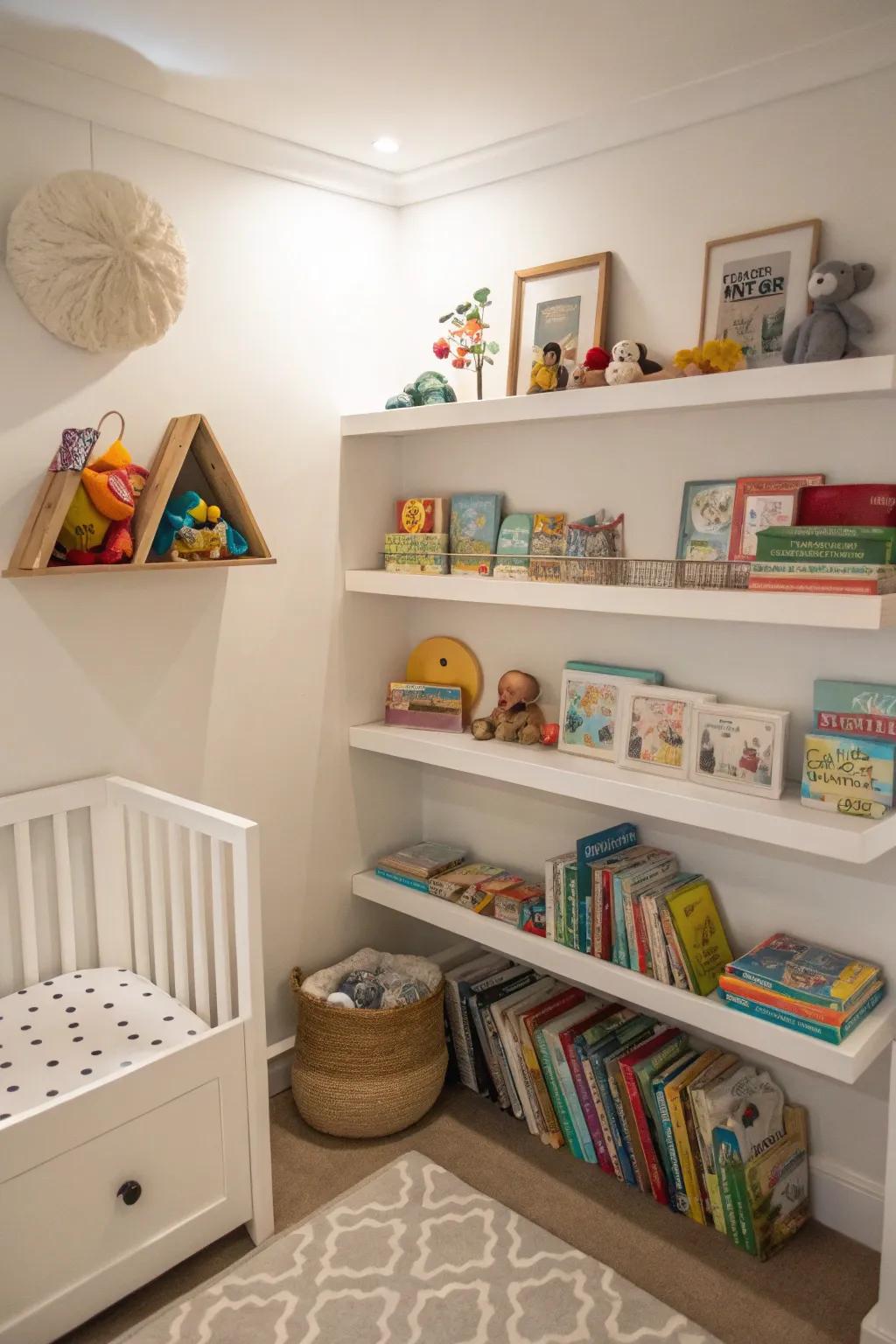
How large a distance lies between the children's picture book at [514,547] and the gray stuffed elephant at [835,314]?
814mm

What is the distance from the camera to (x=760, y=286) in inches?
83.8

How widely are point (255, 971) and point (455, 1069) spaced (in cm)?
97

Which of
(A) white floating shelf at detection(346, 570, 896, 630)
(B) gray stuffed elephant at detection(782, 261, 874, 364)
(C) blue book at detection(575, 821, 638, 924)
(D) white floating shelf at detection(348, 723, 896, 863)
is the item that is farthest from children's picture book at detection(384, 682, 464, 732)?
(B) gray stuffed elephant at detection(782, 261, 874, 364)

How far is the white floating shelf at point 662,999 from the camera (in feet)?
6.32

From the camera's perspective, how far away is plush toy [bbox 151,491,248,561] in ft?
7.38

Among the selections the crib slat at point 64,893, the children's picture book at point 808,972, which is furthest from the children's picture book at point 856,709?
the crib slat at point 64,893

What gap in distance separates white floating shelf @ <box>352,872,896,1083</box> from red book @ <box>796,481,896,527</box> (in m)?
0.97

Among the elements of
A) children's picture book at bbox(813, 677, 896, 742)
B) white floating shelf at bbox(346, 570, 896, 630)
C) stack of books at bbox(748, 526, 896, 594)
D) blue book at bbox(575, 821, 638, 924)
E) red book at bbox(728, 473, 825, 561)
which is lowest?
blue book at bbox(575, 821, 638, 924)

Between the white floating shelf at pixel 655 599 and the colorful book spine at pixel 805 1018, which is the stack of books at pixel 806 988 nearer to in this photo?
the colorful book spine at pixel 805 1018

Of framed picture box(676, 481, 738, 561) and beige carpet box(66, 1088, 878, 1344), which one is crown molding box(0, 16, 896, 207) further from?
beige carpet box(66, 1088, 878, 1344)

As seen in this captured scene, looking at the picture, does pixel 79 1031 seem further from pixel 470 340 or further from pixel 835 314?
pixel 835 314

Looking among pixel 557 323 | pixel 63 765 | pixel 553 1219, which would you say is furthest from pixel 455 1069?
pixel 557 323

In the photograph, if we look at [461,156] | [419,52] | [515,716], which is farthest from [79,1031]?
[461,156]

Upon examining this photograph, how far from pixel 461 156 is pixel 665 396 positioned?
975 millimetres
